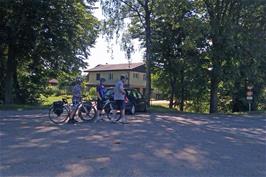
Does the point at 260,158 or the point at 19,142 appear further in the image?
the point at 19,142

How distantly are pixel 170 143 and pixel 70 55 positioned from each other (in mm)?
21515

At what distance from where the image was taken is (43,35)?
2967 centimetres

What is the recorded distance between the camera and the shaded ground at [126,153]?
7.33 m

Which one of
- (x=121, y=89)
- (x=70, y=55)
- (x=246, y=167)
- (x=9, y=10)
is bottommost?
(x=246, y=167)

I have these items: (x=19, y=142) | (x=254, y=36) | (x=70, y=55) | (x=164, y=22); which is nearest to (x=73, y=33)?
(x=70, y=55)

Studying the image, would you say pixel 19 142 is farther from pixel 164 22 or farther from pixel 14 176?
pixel 164 22

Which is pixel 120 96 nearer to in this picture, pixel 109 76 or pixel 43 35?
pixel 43 35

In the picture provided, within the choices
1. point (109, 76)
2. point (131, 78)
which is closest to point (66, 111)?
point (131, 78)

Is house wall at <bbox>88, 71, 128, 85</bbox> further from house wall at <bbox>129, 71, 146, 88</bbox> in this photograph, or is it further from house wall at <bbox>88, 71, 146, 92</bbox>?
house wall at <bbox>129, 71, 146, 88</bbox>

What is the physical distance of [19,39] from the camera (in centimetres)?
2919

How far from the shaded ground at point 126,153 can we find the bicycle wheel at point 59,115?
2293 mm

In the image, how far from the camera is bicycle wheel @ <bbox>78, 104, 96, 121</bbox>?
1627 cm

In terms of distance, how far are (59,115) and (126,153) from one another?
7366 mm

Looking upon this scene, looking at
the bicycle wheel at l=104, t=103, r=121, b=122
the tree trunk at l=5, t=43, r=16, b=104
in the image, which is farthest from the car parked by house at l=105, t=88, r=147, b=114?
the tree trunk at l=5, t=43, r=16, b=104
